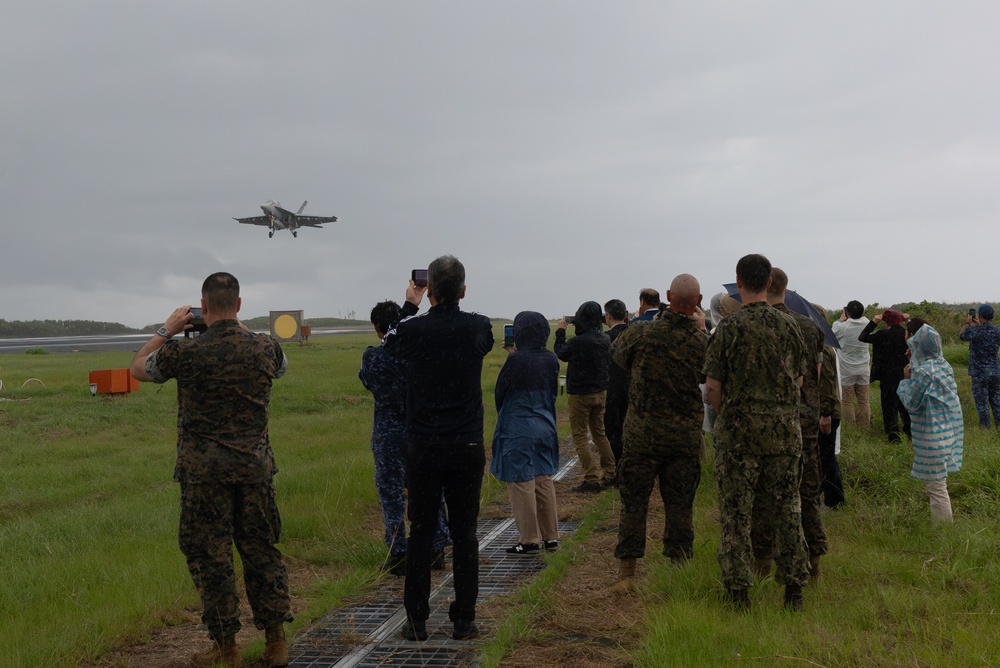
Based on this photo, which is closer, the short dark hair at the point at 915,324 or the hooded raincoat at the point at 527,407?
the hooded raincoat at the point at 527,407

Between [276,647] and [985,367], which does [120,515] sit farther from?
[985,367]

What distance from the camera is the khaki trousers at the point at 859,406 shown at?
38.6 feet

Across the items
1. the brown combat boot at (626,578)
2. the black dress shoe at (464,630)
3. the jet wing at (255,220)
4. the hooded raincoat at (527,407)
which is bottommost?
the black dress shoe at (464,630)

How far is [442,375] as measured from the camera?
193 inches

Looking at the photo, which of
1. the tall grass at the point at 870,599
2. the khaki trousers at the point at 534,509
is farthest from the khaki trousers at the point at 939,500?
the khaki trousers at the point at 534,509

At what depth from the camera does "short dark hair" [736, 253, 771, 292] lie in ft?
16.2

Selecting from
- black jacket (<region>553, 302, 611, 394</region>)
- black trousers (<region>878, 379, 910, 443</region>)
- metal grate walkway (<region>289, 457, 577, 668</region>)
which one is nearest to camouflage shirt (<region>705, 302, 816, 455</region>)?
metal grate walkway (<region>289, 457, 577, 668</region>)

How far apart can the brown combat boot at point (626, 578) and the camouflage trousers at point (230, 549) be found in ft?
7.06

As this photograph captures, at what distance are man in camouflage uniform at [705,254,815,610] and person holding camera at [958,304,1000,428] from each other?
26.0ft

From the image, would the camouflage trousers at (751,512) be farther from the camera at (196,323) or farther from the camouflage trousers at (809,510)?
the camera at (196,323)

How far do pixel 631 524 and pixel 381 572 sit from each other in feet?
6.87

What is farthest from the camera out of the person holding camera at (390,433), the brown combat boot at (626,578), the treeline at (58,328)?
the treeline at (58,328)

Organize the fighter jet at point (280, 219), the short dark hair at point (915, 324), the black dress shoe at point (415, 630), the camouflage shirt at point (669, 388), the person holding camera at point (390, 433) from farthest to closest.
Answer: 1. the fighter jet at point (280, 219)
2. the short dark hair at point (915, 324)
3. the person holding camera at point (390, 433)
4. the camouflage shirt at point (669, 388)
5. the black dress shoe at point (415, 630)

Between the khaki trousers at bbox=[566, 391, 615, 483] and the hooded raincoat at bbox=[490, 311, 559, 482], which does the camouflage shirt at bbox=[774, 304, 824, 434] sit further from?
the khaki trousers at bbox=[566, 391, 615, 483]
